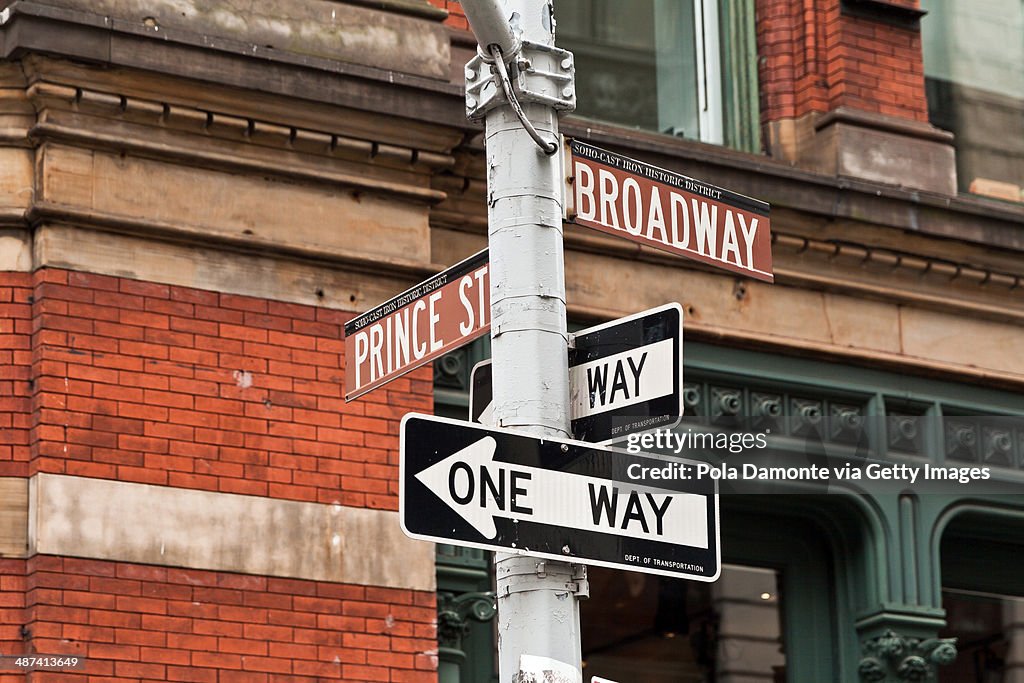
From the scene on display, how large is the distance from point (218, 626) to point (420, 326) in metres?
3.29

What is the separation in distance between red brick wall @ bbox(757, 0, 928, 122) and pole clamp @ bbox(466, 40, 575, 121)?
246 inches

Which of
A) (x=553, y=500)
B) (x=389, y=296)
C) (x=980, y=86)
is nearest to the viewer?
(x=553, y=500)

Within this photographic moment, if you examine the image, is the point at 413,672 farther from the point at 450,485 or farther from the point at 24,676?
the point at 450,485

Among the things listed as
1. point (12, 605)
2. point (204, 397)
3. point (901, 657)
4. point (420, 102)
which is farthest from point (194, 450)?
point (901, 657)

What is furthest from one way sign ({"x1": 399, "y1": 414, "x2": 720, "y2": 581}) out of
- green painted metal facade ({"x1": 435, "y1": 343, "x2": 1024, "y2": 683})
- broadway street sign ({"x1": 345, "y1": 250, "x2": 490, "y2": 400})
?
green painted metal facade ({"x1": 435, "y1": 343, "x2": 1024, "y2": 683})

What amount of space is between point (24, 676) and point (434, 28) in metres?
4.15

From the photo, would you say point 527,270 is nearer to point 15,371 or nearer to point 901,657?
point 15,371

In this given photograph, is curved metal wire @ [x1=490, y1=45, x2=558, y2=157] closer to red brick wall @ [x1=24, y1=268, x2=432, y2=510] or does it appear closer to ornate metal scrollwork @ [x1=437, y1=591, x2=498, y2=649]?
red brick wall @ [x1=24, y1=268, x2=432, y2=510]

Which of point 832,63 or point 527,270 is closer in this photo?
point 527,270

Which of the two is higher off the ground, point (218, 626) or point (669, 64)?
point (669, 64)

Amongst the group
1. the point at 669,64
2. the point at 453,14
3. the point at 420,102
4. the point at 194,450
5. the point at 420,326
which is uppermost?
the point at 669,64

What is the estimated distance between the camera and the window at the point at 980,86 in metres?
12.7

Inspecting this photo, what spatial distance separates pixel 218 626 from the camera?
9031 millimetres

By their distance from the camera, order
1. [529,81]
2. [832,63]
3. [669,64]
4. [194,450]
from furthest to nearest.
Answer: [669,64] < [832,63] < [194,450] < [529,81]
